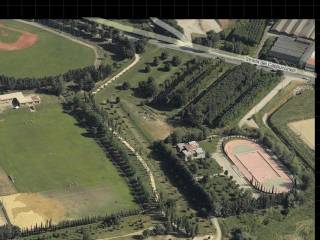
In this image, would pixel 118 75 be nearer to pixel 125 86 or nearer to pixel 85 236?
pixel 125 86

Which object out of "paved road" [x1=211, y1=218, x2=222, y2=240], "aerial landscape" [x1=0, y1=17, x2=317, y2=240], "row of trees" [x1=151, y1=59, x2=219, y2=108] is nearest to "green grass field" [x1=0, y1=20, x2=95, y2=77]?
"aerial landscape" [x1=0, y1=17, x2=317, y2=240]

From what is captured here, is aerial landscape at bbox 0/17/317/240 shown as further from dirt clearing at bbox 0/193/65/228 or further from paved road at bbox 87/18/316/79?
paved road at bbox 87/18/316/79

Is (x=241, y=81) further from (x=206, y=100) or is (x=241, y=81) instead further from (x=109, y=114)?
(x=109, y=114)

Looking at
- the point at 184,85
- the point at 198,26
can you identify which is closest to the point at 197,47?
the point at 198,26

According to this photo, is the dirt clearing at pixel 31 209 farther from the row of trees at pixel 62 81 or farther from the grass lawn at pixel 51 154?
the row of trees at pixel 62 81

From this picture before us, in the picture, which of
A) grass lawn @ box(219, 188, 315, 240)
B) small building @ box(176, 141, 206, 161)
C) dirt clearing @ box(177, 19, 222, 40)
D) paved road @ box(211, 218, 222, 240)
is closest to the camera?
paved road @ box(211, 218, 222, 240)
